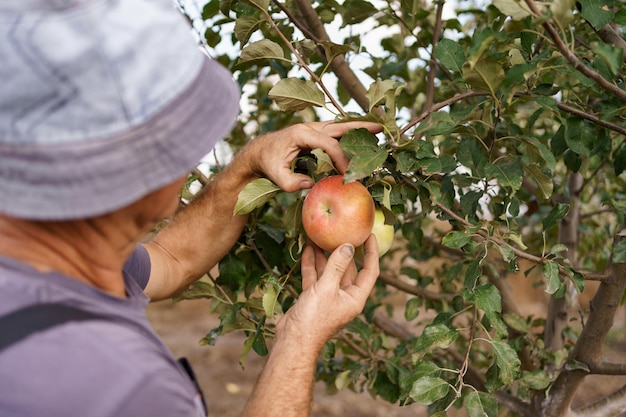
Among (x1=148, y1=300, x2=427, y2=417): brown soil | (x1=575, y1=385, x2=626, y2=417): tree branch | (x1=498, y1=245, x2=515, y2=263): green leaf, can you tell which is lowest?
(x1=148, y1=300, x2=427, y2=417): brown soil

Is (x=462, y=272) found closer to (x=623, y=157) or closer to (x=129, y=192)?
(x=623, y=157)

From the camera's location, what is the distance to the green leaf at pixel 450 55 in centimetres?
127

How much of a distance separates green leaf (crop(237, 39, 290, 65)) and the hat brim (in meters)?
0.55

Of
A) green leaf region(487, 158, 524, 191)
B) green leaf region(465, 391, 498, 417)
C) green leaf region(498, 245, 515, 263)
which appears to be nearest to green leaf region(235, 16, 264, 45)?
green leaf region(487, 158, 524, 191)

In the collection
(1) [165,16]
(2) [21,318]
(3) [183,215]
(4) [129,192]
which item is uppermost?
(1) [165,16]

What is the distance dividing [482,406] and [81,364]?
89 cm

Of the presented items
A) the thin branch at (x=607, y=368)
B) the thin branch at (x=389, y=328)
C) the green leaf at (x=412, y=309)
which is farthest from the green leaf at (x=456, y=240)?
the thin branch at (x=389, y=328)

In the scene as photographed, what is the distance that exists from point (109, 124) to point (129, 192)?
0.09m

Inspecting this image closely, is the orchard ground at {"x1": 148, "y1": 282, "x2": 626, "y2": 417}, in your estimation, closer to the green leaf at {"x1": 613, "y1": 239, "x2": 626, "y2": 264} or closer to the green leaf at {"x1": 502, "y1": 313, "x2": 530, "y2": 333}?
the green leaf at {"x1": 502, "y1": 313, "x2": 530, "y2": 333}

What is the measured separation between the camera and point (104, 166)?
763mm

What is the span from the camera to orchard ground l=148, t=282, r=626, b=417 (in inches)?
155

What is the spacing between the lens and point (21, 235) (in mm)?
868

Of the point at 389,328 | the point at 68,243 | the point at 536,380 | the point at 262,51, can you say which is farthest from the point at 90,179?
the point at 389,328

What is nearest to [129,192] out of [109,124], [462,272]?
[109,124]
